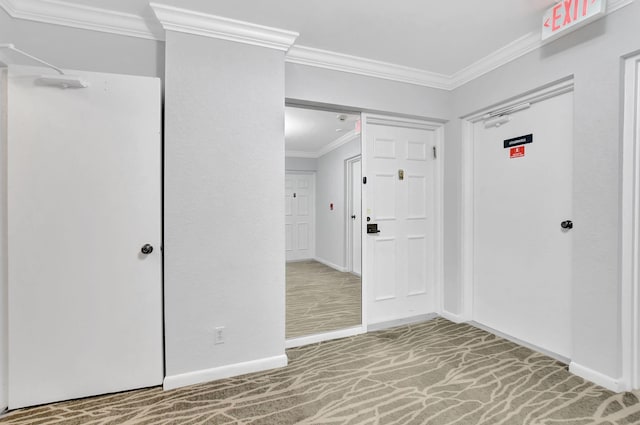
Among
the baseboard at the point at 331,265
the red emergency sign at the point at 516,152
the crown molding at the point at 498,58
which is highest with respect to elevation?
the crown molding at the point at 498,58

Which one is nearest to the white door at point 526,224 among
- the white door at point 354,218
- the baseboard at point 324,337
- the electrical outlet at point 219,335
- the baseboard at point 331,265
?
the baseboard at point 324,337

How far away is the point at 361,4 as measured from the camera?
80.3 inches

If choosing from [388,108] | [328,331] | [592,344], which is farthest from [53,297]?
[592,344]

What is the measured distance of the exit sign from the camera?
1.92 metres

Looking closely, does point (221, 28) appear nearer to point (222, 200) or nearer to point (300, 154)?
point (222, 200)

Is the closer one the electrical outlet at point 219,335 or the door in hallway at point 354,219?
the electrical outlet at point 219,335

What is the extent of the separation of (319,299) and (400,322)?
1.09 m

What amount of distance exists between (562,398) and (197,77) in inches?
125

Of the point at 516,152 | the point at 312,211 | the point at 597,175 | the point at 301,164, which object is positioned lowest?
the point at 312,211

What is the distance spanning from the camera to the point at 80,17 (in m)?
2.07

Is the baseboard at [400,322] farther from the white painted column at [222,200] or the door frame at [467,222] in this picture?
the white painted column at [222,200]

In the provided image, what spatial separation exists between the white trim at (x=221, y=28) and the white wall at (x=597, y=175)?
79.6 inches

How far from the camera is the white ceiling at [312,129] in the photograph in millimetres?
3912

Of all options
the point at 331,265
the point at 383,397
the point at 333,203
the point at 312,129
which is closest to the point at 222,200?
the point at 383,397
